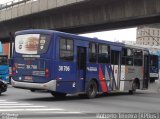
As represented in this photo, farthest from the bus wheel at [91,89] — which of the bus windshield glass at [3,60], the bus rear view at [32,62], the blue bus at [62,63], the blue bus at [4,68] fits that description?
the bus windshield glass at [3,60]

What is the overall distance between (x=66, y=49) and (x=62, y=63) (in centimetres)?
76

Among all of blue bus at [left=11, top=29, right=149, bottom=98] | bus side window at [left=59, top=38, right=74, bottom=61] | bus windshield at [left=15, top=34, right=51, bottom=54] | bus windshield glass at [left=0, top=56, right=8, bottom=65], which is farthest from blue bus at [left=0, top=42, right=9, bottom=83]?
bus side window at [left=59, top=38, right=74, bottom=61]

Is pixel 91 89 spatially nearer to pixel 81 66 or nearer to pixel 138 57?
pixel 81 66

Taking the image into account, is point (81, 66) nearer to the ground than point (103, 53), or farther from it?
nearer to the ground

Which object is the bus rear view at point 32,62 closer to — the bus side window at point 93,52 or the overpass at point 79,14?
the bus side window at point 93,52

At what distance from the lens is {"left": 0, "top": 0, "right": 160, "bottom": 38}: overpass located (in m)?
29.9

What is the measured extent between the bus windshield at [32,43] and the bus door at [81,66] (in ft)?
6.76

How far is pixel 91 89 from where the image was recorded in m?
21.7

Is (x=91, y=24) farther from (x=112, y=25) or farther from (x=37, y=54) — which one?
(x=37, y=54)

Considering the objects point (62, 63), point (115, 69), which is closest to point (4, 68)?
point (115, 69)

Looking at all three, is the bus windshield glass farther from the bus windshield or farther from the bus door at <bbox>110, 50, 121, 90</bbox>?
the bus windshield

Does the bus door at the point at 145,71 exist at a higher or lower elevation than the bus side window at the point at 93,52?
lower

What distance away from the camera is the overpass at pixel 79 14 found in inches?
1179

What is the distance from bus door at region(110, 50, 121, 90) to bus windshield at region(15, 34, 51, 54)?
5.46 metres
